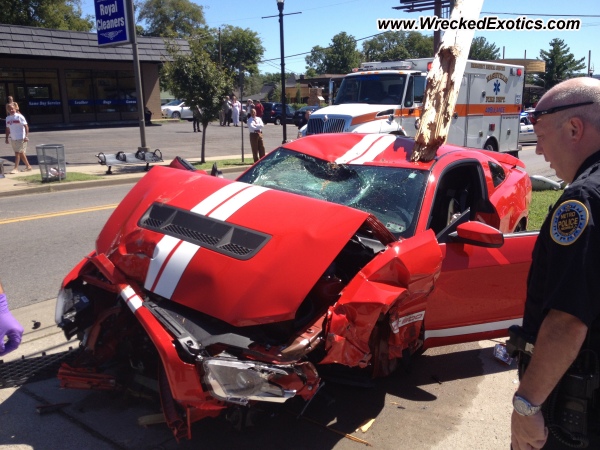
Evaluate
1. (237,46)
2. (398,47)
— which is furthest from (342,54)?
(237,46)

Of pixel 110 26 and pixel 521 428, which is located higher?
pixel 110 26

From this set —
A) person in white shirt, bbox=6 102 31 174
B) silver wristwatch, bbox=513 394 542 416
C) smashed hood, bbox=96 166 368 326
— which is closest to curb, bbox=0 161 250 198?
person in white shirt, bbox=6 102 31 174

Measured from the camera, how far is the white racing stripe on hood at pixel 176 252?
3.12 metres

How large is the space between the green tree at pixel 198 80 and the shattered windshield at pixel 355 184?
1254 centimetres

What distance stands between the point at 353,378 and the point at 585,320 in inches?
80.7

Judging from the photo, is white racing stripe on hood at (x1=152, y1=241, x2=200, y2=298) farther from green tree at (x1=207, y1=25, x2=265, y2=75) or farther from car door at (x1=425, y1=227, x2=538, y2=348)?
green tree at (x1=207, y1=25, x2=265, y2=75)

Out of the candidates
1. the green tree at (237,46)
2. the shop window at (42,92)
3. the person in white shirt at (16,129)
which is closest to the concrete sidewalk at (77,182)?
the person in white shirt at (16,129)

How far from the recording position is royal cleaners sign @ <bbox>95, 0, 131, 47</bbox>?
16.8 m

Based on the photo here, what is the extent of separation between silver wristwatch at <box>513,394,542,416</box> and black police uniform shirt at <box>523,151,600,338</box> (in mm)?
309

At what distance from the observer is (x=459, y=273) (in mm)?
3840

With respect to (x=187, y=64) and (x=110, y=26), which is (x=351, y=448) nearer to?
(x=187, y=64)

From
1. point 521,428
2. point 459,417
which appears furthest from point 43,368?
point 521,428

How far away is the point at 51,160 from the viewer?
1368 cm

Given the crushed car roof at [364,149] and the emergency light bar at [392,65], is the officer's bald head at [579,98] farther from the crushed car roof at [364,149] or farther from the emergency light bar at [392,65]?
the emergency light bar at [392,65]
